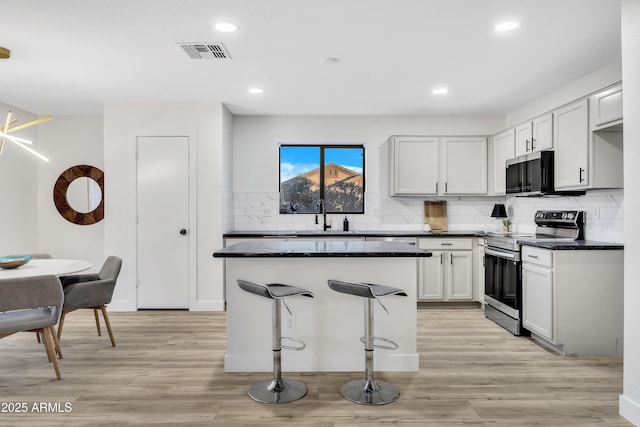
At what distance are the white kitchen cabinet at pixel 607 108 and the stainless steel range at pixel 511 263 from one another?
1.01m

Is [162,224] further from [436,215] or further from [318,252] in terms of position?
[436,215]

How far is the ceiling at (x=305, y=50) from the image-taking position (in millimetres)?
2579

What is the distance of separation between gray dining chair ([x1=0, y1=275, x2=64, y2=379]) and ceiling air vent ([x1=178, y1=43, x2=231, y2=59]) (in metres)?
1.94

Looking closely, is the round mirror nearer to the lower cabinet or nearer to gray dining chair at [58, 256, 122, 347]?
gray dining chair at [58, 256, 122, 347]

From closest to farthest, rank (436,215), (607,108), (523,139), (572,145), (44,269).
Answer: (44,269) < (607,108) < (572,145) < (523,139) < (436,215)

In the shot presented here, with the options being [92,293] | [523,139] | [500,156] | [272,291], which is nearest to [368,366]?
[272,291]

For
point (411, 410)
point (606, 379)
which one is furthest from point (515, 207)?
point (411, 410)

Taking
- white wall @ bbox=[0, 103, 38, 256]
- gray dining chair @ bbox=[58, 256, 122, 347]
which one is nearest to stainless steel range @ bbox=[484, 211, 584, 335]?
gray dining chair @ bbox=[58, 256, 122, 347]

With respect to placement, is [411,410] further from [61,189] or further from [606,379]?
[61,189]

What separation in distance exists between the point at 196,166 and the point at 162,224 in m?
0.80

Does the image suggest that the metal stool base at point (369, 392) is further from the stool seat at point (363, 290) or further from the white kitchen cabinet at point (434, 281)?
the white kitchen cabinet at point (434, 281)

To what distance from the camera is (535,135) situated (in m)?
4.17

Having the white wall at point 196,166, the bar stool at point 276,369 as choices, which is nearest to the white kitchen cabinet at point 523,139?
the bar stool at point 276,369

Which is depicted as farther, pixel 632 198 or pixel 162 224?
pixel 162 224
